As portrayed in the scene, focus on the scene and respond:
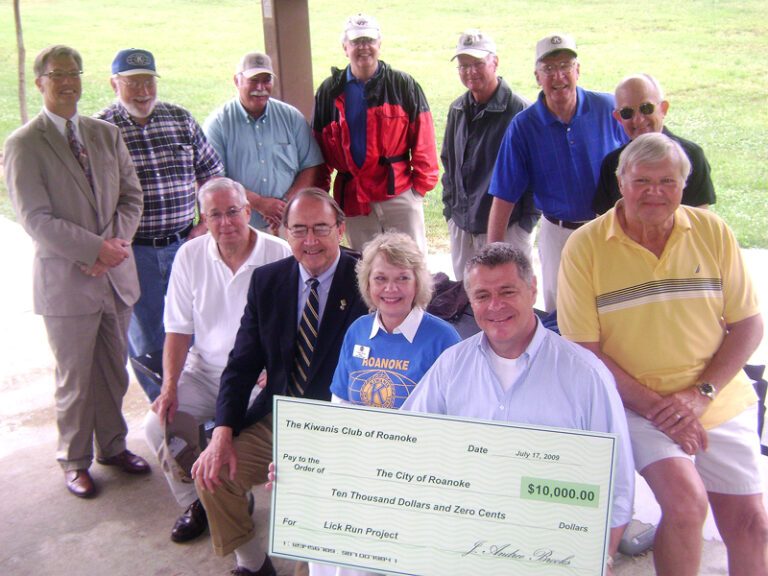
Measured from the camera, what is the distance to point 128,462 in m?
3.81

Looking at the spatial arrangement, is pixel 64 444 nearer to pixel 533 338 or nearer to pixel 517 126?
pixel 533 338

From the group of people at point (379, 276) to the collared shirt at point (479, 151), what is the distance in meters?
0.01

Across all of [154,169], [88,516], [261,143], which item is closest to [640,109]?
[261,143]

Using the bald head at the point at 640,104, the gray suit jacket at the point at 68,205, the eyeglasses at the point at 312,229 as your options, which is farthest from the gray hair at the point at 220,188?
the bald head at the point at 640,104

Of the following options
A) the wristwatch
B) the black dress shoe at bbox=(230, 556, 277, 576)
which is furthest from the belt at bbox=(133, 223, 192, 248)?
the wristwatch

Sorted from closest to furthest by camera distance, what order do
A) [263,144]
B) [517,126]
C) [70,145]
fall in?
1. [70,145]
2. [517,126]
3. [263,144]

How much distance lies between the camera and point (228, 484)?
286 centimetres

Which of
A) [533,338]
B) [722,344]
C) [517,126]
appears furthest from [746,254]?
[533,338]

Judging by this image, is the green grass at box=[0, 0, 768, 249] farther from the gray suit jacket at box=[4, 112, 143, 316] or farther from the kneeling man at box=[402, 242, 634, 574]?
the kneeling man at box=[402, 242, 634, 574]

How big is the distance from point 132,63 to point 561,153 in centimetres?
235

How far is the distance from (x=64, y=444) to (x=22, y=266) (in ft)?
14.9

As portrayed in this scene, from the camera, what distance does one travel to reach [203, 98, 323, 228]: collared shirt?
4379mm

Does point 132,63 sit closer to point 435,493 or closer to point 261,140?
point 261,140

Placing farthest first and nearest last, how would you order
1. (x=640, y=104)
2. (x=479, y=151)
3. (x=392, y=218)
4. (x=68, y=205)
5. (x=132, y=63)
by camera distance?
(x=392, y=218) < (x=479, y=151) < (x=132, y=63) < (x=68, y=205) < (x=640, y=104)
